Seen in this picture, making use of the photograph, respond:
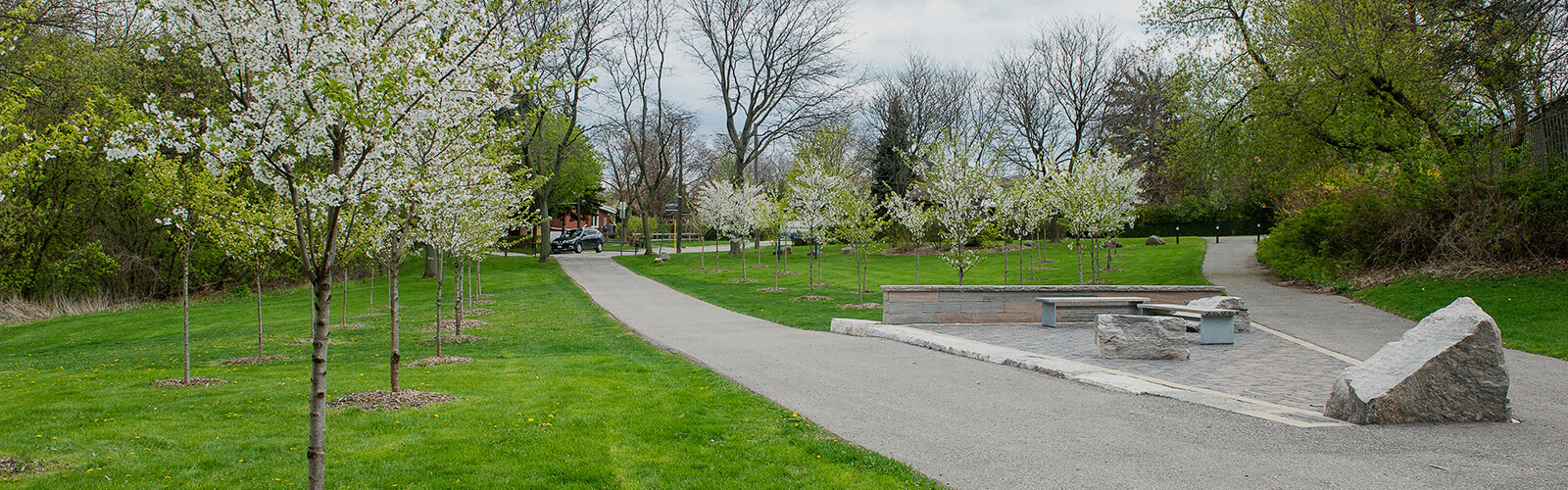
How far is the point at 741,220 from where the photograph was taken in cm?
3117

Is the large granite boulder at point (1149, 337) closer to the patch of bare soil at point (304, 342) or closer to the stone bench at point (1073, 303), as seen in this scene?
the stone bench at point (1073, 303)

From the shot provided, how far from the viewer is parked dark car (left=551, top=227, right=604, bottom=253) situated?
146 feet

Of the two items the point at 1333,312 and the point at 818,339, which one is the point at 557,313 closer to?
the point at 818,339

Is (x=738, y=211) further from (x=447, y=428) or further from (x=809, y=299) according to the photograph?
(x=447, y=428)

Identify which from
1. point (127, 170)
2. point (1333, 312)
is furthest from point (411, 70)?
point (127, 170)

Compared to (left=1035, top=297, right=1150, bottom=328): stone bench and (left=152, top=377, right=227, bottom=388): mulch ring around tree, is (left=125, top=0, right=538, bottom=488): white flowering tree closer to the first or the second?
(left=152, top=377, right=227, bottom=388): mulch ring around tree

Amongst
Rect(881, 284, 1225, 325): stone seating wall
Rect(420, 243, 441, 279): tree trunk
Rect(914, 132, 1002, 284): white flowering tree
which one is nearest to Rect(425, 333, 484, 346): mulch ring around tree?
Rect(881, 284, 1225, 325): stone seating wall

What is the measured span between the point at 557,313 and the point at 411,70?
12401 mm

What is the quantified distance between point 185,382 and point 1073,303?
1133 cm

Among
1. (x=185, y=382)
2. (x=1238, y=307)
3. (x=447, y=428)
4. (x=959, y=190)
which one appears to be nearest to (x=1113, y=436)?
(x=447, y=428)

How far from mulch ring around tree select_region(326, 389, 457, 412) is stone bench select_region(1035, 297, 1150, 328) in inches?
340

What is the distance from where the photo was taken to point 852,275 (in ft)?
87.3

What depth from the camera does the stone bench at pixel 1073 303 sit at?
40.2ft

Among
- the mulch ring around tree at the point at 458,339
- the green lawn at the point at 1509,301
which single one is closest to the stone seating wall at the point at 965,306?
the green lawn at the point at 1509,301
